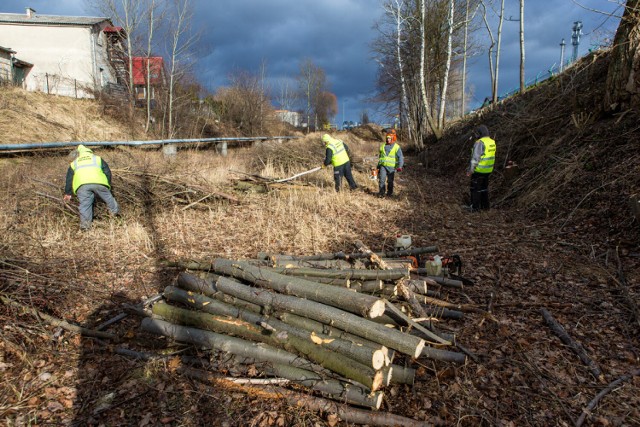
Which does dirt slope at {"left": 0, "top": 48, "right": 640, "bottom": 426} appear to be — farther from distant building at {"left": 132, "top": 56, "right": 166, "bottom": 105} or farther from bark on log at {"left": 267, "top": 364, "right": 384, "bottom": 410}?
distant building at {"left": 132, "top": 56, "right": 166, "bottom": 105}

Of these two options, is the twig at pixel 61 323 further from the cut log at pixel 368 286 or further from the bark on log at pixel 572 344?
the bark on log at pixel 572 344

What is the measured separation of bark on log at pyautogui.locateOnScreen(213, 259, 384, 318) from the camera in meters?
2.99

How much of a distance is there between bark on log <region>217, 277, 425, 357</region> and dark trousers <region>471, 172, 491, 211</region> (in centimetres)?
639

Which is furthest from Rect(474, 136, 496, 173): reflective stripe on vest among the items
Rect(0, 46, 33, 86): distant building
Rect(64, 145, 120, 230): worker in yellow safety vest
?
Rect(0, 46, 33, 86): distant building

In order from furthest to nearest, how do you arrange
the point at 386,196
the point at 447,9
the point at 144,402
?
the point at 447,9
the point at 386,196
the point at 144,402

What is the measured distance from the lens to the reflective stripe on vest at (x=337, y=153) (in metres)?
10.3

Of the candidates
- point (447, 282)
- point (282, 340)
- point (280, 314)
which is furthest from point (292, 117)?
point (282, 340)

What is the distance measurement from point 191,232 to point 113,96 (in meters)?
20.1

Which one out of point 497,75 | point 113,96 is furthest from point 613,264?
point 113,96

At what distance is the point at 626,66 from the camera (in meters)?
7.93

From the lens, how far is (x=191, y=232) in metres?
6.99

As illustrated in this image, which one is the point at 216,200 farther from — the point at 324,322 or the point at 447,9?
the point at 447,9

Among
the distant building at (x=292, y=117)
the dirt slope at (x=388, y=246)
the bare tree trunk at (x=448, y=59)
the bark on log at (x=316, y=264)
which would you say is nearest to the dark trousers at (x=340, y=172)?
the dirt slope at (x=388, y=246)

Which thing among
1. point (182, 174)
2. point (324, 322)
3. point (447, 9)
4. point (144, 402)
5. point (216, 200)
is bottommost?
point (144, 402)
